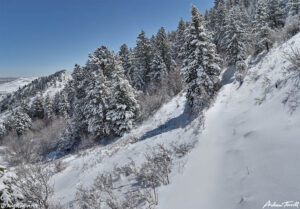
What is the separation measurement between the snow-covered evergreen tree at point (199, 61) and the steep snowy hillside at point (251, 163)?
27.7ft

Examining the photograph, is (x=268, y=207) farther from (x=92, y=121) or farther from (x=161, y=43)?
(x=161, y=43)

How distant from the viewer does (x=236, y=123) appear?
659cm

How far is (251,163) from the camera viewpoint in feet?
12.8

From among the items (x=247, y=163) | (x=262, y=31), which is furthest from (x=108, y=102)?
(x=262, y=31)

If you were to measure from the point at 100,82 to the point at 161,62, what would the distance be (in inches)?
557

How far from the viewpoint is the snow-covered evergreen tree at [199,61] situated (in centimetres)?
1461

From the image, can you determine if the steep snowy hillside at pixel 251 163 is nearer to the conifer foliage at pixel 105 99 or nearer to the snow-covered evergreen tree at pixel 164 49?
the conifer foliage at pixel 105 99

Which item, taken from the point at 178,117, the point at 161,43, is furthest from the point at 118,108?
the point at 161,43

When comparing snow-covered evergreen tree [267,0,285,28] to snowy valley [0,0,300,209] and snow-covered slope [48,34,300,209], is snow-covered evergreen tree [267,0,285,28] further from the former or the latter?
snow-covered slope [48,34,300,209]

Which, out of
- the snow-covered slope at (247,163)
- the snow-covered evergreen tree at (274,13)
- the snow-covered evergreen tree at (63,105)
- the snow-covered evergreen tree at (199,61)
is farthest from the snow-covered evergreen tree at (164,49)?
the snow-covered evergreen tree at (63,105)

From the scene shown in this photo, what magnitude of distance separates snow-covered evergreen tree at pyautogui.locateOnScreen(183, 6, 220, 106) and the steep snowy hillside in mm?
8446

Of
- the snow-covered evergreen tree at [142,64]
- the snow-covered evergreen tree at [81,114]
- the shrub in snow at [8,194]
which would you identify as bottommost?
the shrub in snow at [8,194]

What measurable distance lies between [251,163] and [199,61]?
1279cm

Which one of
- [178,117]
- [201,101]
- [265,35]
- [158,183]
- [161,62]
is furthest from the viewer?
[161,62]
